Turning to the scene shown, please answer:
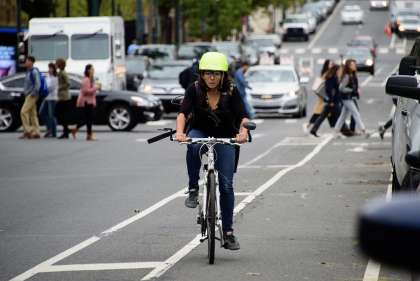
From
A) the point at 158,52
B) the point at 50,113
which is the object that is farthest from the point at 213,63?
the point at 158,52

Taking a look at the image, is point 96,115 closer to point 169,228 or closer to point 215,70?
point 169,228

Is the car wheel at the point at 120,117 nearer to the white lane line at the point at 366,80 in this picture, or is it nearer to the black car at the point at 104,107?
the black car at the point at 104,107

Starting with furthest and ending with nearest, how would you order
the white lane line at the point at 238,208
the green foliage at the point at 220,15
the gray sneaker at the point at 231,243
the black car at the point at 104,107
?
1. the green foliage at the point at 220,15
2. the black car at the point at 104,107
3. the gray sneaker at the point at 231,243
4. the white lane line at the point at 238,208

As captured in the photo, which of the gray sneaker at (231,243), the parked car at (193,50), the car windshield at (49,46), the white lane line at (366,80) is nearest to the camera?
the gray sneaker at (231,243)

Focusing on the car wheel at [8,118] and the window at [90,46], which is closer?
the car wheel at [8,118]

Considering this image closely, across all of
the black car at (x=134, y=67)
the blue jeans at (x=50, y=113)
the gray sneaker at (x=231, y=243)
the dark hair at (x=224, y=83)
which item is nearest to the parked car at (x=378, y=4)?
the black car at (x=134, y=67)

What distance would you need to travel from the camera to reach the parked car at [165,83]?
2381cm

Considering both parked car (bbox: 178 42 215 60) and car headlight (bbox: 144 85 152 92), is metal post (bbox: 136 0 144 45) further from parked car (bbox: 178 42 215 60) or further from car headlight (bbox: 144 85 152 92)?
car headlight (bbox: 144 85 152 92)

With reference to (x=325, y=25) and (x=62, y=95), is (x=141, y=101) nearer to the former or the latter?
(x=62, y=95)

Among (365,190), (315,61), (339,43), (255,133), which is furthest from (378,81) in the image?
(365,190)

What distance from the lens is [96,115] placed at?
773 inches

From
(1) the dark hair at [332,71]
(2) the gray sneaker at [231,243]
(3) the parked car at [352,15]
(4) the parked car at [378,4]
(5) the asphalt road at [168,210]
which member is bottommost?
(5) the asphalt road at [168,210]

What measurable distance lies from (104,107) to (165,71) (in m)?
5.52

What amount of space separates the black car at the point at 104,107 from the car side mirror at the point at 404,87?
579 inches
